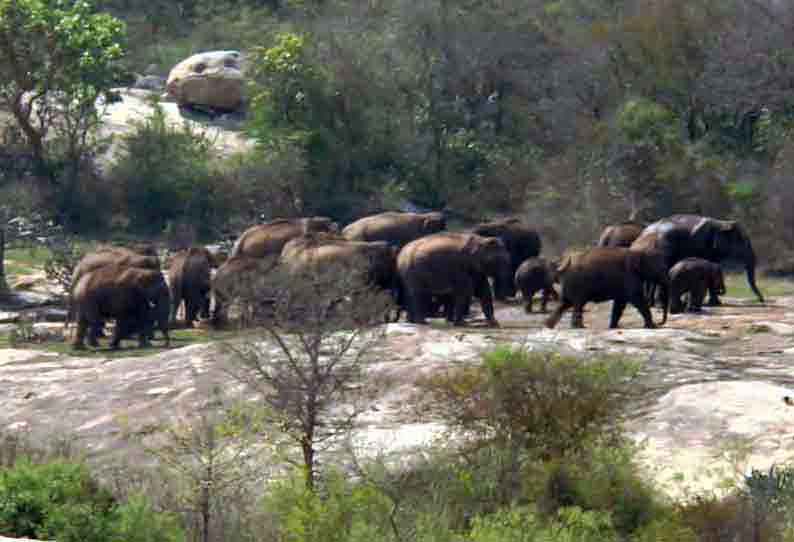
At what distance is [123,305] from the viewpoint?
26.1 meters

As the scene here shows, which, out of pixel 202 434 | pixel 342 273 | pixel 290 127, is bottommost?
pixel 202 434

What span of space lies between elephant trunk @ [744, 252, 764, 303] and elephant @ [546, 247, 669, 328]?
404 cm

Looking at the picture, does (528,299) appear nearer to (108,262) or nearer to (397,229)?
(397,229)

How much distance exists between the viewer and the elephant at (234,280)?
21.7 m

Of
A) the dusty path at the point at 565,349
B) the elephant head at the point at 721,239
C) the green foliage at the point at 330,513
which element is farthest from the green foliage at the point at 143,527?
the elephant head at the point at 721,239

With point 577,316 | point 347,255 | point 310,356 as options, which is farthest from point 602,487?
point 347,255

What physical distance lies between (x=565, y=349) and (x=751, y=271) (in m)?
11.4

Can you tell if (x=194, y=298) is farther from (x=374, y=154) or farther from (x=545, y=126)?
(x=545, y=126)

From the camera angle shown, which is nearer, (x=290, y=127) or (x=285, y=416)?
(x=285, y=416)

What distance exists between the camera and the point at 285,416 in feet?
55.5

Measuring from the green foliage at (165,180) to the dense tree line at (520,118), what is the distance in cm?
10

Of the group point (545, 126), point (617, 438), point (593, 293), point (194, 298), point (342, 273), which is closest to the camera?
point (617, 438)

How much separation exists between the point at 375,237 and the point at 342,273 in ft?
45.5

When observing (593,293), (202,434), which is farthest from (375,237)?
(202,434)
